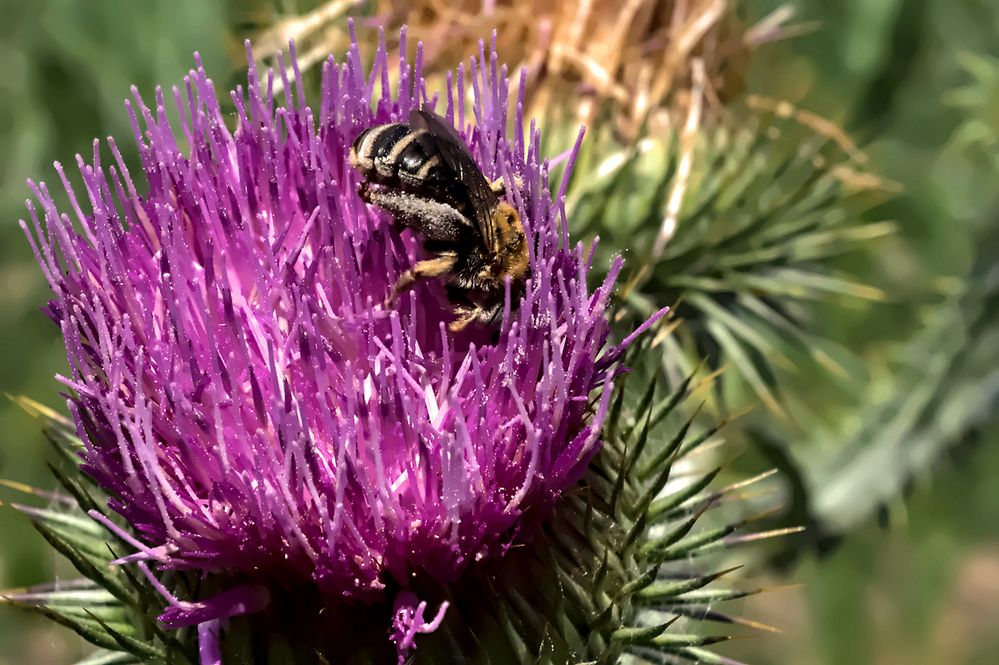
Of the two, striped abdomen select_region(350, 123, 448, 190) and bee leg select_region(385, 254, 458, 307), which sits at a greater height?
striped abdomen select_region(350, 123, 448, 190)

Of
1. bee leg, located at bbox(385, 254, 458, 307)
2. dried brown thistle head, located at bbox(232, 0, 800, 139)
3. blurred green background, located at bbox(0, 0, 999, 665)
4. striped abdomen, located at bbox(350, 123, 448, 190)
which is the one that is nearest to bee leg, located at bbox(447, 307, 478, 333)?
bee leg, located at bbox(385, 254, 458, 307)

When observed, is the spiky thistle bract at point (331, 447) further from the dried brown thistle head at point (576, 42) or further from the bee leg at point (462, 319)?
the dried brown thistle head at point (576, 42)

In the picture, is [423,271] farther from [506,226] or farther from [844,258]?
[844,258]

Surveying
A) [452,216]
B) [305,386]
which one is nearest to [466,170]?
[452,216]

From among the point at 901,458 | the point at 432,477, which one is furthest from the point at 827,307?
the point at 432,477

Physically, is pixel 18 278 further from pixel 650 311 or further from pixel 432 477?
pixel 432 477

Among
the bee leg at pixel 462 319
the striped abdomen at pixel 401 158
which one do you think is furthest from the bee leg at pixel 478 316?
the striped abdomen at pixel 401 158

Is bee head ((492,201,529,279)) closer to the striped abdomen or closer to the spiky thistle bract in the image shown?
the spiky thistle bract
